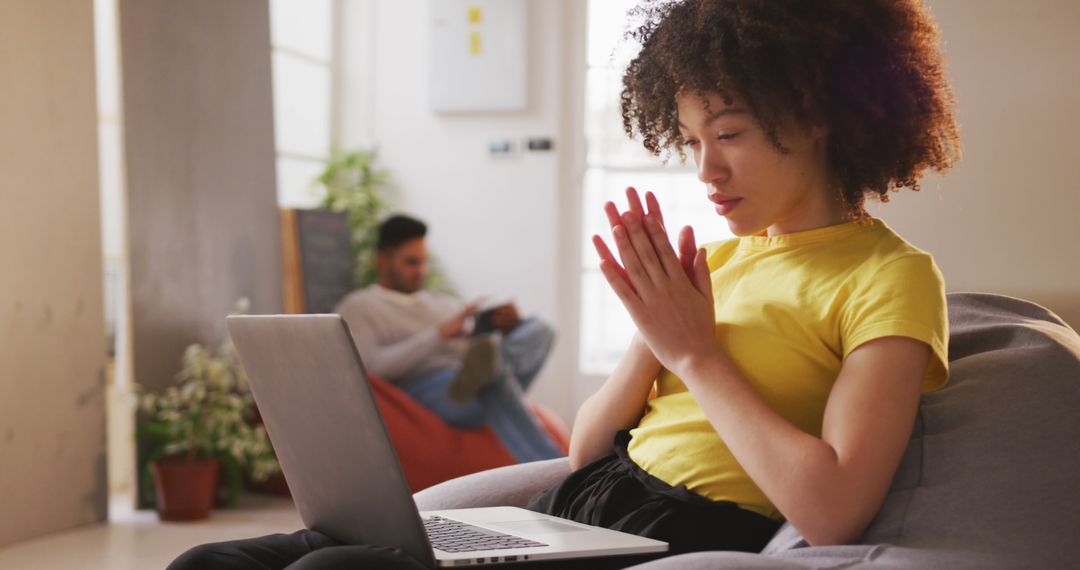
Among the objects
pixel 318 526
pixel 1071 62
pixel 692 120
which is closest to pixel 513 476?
pixel 318 526

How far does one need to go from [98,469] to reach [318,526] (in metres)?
2.88

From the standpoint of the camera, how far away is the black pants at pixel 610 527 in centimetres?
125

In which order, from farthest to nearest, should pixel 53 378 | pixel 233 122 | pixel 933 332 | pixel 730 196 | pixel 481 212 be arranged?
pixel 481 212 → pixel 233 122 → pixel 53 378 → pixel 730 196 → pixel 933 332

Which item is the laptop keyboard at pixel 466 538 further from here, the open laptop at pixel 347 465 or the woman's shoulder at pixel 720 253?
the woman's shoulder at pixel 720 253

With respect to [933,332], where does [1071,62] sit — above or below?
above

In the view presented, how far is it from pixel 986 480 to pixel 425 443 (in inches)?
133

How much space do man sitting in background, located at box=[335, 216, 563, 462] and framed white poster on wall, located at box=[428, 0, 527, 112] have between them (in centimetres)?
129

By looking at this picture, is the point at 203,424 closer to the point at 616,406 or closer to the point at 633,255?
the point at 616,406

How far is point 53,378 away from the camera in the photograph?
12.8ft

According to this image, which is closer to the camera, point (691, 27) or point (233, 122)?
point (691, 27)

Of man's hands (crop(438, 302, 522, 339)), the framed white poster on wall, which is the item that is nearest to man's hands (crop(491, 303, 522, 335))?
man's hands (crop(438, 302, 522, 339))

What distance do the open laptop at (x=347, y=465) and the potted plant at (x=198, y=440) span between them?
2.75 metres

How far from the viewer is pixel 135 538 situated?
3830 mm

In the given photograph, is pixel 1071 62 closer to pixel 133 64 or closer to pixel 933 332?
pixel 933 332
